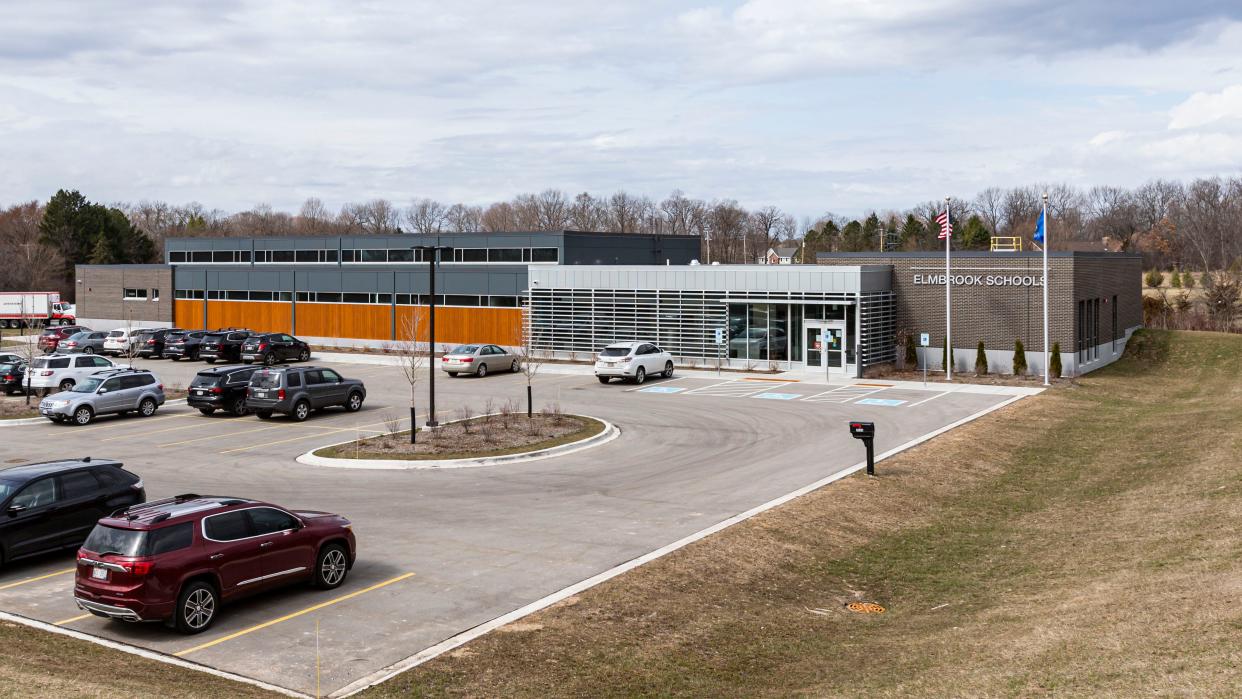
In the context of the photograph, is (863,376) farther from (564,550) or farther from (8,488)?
(8,488)

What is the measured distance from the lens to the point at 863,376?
42125 mm

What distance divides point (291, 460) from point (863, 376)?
81.0 feet

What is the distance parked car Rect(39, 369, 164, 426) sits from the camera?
104ft

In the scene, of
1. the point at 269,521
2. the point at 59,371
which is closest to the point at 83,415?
the point at 59,371

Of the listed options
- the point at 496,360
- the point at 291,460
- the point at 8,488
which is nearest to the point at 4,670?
the point at 8,488

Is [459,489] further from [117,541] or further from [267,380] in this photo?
[267,380]

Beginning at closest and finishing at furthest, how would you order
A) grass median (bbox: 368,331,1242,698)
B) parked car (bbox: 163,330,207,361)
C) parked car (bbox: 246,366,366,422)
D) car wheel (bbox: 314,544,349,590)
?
1. grass median (bbox: 368,331,1242,698)
2. car wheel (bbox: 314,544,349,590)
3. parked car (bbox: 246,366,366,422)
4. parked car (bbox: 163,330,207,361)

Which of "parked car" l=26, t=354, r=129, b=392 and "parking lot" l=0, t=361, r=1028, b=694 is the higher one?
"parked car" l=26, t=354, r=129, b=392

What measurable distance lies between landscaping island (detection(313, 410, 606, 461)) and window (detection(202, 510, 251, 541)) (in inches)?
421

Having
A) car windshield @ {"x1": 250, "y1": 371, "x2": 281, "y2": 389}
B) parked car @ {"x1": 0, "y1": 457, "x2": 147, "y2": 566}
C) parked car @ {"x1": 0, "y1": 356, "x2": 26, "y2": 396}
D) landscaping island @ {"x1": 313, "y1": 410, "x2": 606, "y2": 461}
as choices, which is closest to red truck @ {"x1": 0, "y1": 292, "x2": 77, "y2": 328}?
parked car @ {"x1": 0, "y1": 356, "x2": 26, "y2": 396}

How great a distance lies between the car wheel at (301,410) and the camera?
31.5m

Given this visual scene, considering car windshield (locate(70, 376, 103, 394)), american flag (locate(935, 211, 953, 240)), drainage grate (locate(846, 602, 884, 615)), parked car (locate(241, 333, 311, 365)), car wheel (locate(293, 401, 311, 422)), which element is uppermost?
american flag (locate(935, 211, 953, 240))

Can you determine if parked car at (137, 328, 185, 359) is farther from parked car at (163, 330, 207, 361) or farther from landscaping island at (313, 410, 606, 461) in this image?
landscaping island at (313, 410, 606, 461)

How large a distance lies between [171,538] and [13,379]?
3083 cm
